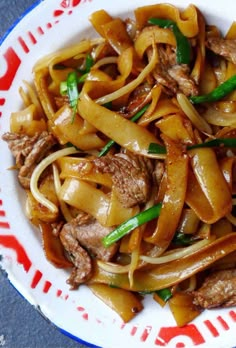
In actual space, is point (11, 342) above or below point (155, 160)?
below

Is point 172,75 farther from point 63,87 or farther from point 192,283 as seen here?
point 192,283

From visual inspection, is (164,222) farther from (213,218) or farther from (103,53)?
(103,53)

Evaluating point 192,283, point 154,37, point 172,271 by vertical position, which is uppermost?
point 154,37

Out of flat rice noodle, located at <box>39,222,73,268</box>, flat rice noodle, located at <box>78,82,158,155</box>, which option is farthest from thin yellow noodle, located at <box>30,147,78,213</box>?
flat rice noodle, located at <box>78,82,158,155</box>

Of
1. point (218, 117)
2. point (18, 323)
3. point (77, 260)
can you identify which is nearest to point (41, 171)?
point (77, 260)

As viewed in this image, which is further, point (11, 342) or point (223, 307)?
point (11, 342)

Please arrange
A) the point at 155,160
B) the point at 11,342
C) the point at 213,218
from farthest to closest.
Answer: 1. the point at 11,342
2. the point at 155,160
3. the point at 213,218

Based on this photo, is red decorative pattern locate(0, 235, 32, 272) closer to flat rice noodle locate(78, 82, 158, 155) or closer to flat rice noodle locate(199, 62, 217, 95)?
flat rice noodle locate(78, 82, 158, 155)

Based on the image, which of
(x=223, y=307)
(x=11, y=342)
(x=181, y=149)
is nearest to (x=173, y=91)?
(x=181, y=149)
